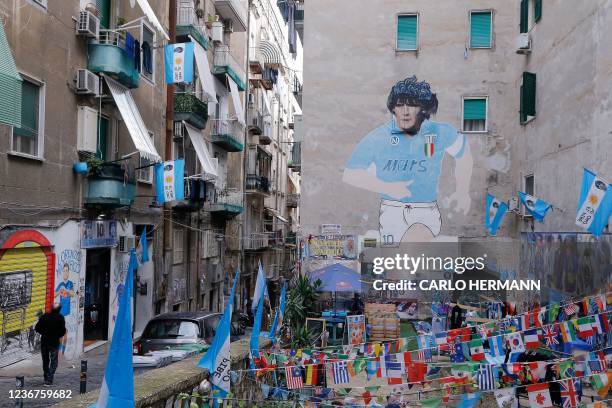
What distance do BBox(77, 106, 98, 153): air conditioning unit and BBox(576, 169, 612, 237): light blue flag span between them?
1219cm

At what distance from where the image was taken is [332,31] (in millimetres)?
24641

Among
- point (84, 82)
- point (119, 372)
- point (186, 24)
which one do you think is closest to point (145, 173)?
point (84, 82)

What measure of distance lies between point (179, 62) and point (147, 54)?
5.54 feet

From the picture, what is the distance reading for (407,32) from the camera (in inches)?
955

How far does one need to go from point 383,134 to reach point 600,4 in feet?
32.9

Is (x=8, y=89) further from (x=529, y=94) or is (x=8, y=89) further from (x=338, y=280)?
(x=529, y=94)

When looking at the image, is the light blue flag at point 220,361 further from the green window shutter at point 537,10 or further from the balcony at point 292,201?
the balcony at point 292,201

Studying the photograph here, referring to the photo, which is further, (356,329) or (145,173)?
(145,173)

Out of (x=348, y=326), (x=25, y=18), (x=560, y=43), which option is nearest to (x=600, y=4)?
(x=560, y=43)

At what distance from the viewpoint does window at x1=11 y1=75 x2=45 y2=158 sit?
15234mm

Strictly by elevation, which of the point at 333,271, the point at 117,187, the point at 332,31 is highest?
the point at 332,31

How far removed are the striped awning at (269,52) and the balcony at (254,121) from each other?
4.50m

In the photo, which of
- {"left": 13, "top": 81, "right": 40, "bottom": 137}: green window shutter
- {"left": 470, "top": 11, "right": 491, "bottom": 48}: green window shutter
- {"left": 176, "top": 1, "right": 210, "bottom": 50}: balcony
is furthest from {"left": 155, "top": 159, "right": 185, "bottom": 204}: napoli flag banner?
{"left": 470, "top": 11, "right": 491, "bottom": 48}: green window shutter

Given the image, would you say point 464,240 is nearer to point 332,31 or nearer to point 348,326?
point 348,326
